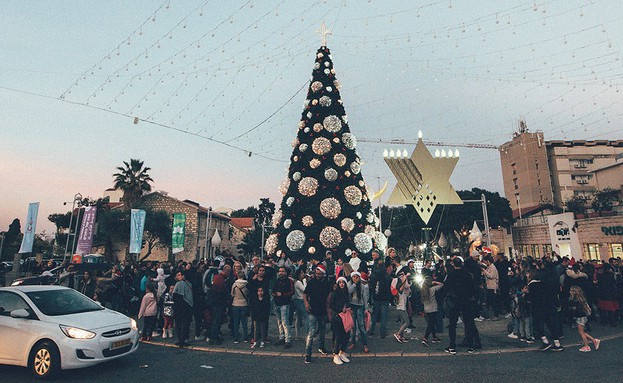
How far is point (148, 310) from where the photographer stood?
9305 mm

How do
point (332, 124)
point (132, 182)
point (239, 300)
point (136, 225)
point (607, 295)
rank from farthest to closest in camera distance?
point (132, 182) → point (136, 225) → point (332, 124) → point (607, 295) → point (239, 300)

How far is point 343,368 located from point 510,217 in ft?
154

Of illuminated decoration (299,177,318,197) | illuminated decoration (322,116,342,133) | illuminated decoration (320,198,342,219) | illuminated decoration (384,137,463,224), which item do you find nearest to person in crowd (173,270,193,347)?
illuminated decoration (320,198,342,219)

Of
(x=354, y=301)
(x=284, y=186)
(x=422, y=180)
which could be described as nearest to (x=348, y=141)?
(x=284, y=186)

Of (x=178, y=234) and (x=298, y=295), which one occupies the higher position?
(x=178, y=234)

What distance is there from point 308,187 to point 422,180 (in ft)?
19.3

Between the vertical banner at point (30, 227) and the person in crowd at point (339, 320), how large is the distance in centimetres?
2290

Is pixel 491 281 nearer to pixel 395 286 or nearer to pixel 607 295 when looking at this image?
pixel 607 295

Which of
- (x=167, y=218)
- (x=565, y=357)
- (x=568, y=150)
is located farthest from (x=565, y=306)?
(x=568, y=150)

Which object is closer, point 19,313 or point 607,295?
point 19,313

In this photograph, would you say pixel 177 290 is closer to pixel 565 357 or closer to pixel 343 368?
pixel 343 368

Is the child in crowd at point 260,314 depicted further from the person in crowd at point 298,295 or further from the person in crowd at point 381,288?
the person in crowd at point 381,288

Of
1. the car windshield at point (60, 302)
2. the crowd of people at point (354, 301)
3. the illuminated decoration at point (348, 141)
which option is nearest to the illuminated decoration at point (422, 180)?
the illuminated decoration at point (348, 141)

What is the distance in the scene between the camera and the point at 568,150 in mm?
63156
